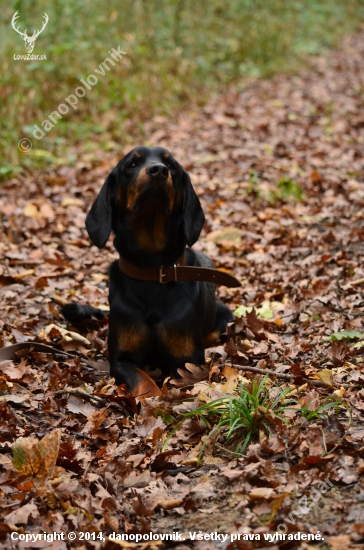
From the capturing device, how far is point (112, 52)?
39.4 ft

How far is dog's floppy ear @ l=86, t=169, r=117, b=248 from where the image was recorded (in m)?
4.14

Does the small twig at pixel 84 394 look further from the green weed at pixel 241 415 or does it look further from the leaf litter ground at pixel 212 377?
the green weed at pixel 241 415

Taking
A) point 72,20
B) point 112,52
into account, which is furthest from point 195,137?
point 72,20

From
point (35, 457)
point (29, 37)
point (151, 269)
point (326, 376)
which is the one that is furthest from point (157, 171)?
point (29, 37)

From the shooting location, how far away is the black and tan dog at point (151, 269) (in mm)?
3992

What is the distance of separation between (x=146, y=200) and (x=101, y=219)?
39 cm

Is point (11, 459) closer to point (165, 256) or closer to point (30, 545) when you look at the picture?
point (30, 545)

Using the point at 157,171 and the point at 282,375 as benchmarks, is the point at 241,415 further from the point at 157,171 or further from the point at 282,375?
the point at 157,171

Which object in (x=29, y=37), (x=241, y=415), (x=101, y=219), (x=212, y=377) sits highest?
(x=29, y=37)

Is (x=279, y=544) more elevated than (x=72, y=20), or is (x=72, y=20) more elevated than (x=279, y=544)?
(x=72, y=20)

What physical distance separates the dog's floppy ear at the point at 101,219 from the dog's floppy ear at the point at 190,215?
1.64ft

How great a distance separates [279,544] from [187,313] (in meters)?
1.93

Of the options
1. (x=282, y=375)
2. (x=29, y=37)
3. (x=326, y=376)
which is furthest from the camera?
(x=29, y=37)

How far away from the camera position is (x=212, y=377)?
388 centimetres
